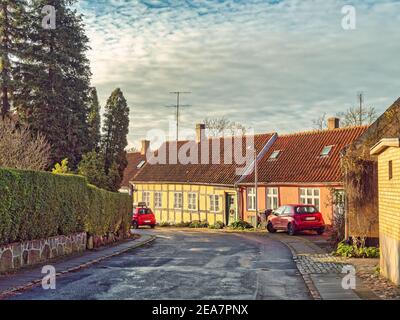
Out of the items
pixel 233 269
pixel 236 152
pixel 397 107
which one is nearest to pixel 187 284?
pixel 233 269

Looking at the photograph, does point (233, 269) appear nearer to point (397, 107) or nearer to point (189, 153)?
point (397, 107)

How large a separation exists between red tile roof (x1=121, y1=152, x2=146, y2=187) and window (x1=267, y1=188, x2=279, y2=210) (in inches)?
819

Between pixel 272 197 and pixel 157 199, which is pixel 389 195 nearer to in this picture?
pixel 272 197

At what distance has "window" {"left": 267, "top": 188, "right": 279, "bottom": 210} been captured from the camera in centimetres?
3572

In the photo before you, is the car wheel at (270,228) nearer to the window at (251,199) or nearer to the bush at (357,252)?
the window at (251,199)

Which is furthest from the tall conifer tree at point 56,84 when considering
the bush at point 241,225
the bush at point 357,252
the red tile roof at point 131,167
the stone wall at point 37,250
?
the red tile roof at point 131,167

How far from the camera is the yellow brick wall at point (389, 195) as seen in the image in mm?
11219

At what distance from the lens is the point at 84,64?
99.1ft

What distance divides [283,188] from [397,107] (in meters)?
19.0

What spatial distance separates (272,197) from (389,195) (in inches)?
946

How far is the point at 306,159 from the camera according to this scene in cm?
3588

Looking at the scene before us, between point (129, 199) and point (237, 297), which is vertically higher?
point (129, 199)

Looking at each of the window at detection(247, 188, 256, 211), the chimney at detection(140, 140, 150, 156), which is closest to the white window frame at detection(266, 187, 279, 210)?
the window at detection(247, 188, 256, 211)

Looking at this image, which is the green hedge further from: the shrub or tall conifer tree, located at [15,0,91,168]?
the shrub
